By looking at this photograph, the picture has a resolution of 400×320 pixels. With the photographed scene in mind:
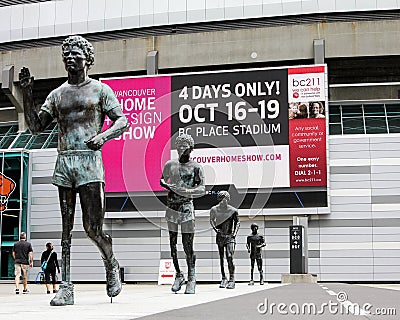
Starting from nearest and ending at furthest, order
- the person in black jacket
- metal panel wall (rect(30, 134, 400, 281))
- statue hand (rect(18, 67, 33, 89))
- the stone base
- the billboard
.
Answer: statue hand (rect(18, 67, 33, 89)) → the person in black jacket → the stone base → the billboard → metal panel wall (rect(30, 134, 400, 281))

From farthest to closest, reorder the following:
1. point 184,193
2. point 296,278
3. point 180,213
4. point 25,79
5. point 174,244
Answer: point 296,278
point 174,244
point 180,213
point 184,193
point 25,79

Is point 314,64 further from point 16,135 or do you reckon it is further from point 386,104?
point 16,135

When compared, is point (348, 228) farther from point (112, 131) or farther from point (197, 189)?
point (112, 131)

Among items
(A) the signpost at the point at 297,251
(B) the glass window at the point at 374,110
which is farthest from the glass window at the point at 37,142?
(B) the glass window at the point at 374,110

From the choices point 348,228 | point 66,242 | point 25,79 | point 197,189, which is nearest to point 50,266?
point 197,189

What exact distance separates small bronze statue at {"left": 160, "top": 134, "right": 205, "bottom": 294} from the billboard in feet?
78.7

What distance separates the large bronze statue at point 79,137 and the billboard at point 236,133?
27877 mm

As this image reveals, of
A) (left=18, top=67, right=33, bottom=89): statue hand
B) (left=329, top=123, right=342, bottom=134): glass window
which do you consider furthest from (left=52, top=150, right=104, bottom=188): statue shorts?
(left=329, top=123, right=342, bottom=134): glass window

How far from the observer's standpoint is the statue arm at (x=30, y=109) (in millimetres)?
7746

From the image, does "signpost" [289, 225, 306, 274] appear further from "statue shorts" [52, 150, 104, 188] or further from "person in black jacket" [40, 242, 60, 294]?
"statue shorts" [52, 150, 104, 188]

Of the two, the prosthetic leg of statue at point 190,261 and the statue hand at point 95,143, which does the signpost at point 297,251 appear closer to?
the prosthetic leg of statue at point 190,261

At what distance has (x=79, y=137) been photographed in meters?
7.61

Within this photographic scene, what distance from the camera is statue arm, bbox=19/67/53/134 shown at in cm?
775

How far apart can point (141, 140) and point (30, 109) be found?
3012cm
